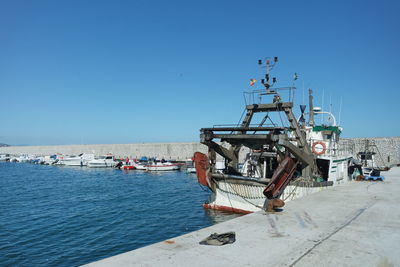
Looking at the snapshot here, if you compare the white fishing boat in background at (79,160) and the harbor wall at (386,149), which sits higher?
the harbor wall at (386,149)

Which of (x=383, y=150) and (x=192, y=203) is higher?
(x=383, y=150)

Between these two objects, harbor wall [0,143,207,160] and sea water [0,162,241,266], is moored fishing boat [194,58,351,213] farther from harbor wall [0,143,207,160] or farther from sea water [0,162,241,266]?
harbor wall [0,143,207,160]

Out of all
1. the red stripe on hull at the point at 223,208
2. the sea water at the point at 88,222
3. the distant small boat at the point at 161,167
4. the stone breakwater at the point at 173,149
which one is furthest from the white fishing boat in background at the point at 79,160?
the red stripe on hull at the point at 223,208

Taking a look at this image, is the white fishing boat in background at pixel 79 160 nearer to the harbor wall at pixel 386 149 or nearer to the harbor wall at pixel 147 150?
the harbor wall at pixel 147 150

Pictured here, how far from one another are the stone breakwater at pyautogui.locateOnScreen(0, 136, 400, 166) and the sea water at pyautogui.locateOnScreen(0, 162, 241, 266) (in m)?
25.4

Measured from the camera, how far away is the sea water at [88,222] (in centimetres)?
1325

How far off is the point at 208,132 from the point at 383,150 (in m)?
43.4

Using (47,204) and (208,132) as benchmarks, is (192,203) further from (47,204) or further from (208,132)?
(47,204)

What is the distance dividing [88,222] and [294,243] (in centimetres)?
1503

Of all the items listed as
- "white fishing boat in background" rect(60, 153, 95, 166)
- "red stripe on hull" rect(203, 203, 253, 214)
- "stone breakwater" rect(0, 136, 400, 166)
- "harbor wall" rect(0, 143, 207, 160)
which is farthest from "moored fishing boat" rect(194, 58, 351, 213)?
"white fishing boat in background" rect(60, 153, 95, 166)

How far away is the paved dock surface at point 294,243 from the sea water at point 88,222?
20.5 feet

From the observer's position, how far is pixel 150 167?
181ft

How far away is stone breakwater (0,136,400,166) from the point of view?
4722cm

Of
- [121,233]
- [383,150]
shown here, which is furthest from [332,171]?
[383,150]
